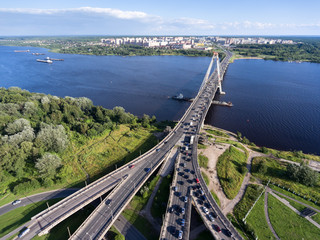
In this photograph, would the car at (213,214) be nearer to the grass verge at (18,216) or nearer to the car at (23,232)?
the car at (23,232)

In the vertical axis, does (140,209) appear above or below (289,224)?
below

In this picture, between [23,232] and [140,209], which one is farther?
[140,209]

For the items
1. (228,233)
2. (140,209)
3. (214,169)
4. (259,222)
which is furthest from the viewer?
(214,169)

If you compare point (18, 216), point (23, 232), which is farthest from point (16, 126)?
point (23, 232)

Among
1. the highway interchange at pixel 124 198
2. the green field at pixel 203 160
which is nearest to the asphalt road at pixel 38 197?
the highway interchange at pixel 124 198

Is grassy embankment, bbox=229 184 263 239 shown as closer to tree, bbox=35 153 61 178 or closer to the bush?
tree, bbox=35 153 61 178

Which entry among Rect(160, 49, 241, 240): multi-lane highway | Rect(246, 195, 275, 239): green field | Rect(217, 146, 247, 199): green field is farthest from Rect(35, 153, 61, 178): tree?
Rect(246, 195, 275, 239): green field

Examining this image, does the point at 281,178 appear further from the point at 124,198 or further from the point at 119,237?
the point at 119,237
